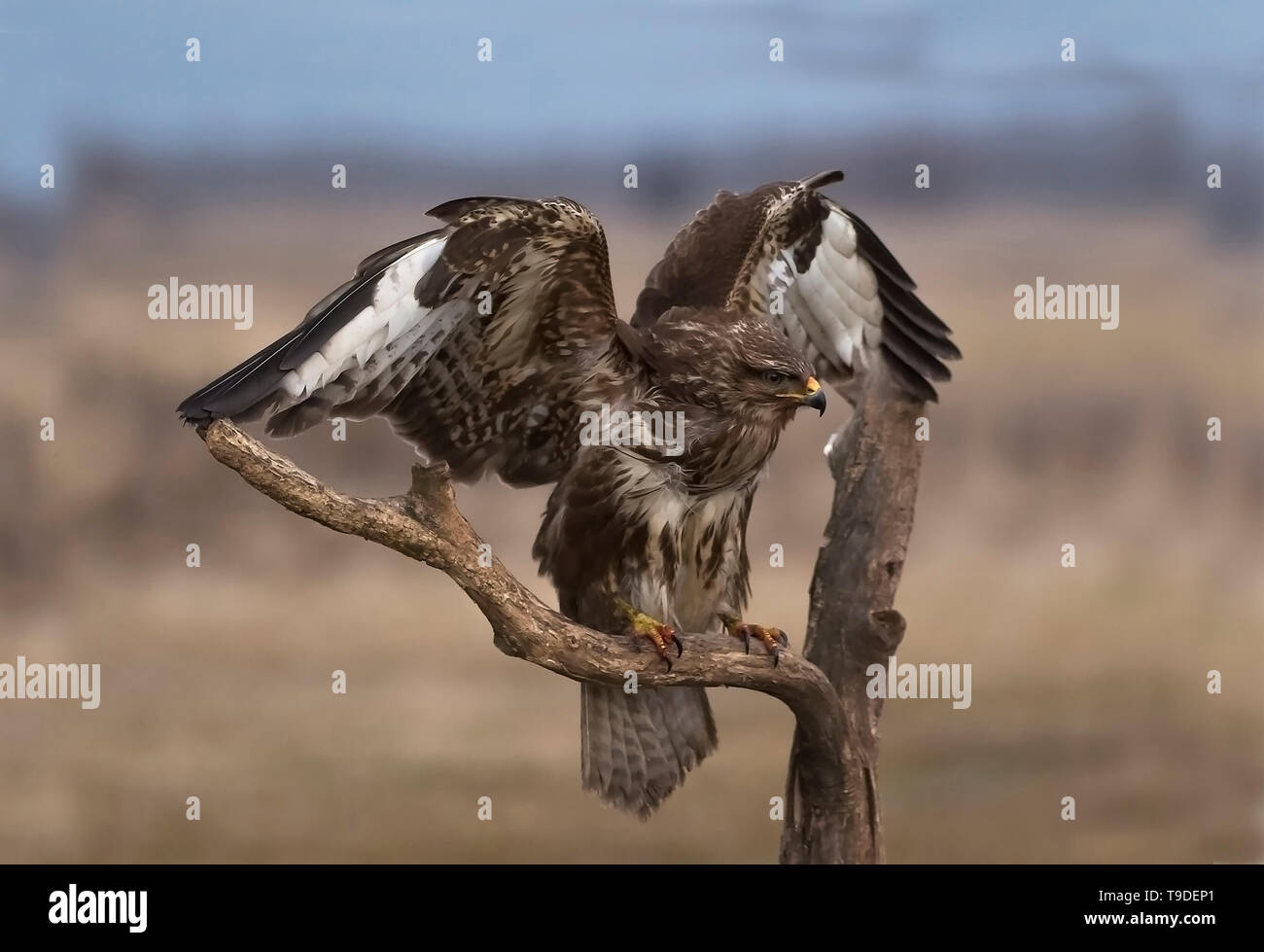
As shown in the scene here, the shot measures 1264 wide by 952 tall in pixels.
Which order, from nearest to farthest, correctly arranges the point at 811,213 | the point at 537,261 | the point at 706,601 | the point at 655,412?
the point at 537,261 < the point at 655,412 < the point at 706,601 < the point at 811,213

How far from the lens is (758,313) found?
198 inches

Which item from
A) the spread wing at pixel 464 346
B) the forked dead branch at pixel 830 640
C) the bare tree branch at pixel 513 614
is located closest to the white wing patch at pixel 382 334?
the spread wing at pixel 464 346

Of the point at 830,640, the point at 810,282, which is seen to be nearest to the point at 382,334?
the point at 810,282

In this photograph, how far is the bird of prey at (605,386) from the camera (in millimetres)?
3910

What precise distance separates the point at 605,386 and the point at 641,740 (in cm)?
130

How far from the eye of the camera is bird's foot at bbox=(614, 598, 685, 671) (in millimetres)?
4230

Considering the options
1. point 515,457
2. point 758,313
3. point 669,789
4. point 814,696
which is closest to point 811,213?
point 758,313

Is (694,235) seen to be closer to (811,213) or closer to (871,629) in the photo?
(811,213)

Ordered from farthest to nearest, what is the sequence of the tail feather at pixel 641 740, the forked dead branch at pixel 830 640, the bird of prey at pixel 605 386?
the tail feather at pixel 641 740
the forked dead branch at pixel 830 640
the bird of prey at pixel 605 386

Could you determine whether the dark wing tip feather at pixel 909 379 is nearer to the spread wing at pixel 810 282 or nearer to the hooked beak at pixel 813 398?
the spread wing at pixel 810 282

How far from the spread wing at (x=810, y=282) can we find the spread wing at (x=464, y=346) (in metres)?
0.55

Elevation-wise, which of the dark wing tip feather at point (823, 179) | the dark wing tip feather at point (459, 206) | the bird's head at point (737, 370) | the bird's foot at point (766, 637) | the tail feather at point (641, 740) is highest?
the dark wing tip feather at point (823, 179)

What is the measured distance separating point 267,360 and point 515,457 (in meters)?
1.16

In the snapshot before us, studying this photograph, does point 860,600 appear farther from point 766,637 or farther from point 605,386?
point 605,386
